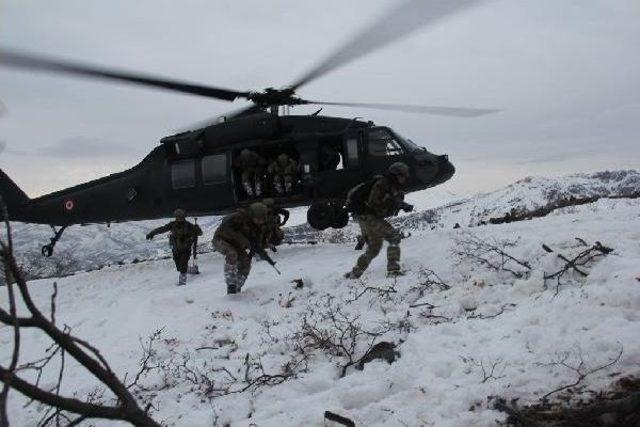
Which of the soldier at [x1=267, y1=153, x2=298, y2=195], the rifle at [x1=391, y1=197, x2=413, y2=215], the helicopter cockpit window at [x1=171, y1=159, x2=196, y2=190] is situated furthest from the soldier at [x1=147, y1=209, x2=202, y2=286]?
the rifle at [x1=391, y1=197, x2=413, y2=215]

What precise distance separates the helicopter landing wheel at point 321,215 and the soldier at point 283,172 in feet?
2.38

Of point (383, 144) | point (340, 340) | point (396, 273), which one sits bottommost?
point (340, 340)

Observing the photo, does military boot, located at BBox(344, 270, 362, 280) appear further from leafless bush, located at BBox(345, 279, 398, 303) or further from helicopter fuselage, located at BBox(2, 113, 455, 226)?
helicopter fuselage, located at BBox(2, 113, 455, 226)

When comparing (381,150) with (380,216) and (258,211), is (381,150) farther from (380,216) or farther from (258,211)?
(258,211)

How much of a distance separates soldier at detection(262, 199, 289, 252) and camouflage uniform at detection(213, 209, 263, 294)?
434 millimetres

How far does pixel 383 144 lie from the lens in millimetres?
11430

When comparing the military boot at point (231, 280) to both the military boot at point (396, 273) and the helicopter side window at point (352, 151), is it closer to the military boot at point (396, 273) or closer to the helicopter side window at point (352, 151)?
the military boot at point (396, 273)

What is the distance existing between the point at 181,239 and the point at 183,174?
2.23 m

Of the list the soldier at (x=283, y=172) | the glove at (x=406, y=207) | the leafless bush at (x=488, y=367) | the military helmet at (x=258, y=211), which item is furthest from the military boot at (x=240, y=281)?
the leafless bush at (x=488, y=367)

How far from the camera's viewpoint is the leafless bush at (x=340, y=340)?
199 inches

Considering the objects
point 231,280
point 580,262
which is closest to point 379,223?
point 231,280

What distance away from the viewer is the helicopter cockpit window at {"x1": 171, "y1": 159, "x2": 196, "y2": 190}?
1257cm

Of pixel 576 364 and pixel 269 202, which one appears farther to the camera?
pixel 269 202

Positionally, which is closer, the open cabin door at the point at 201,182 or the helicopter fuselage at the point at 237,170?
the helicopter fuselage at the point at 237,170
